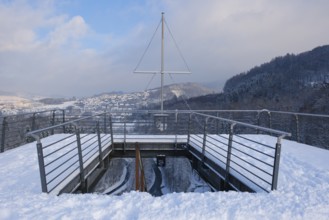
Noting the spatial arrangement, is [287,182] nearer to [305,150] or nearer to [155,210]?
[155,210]

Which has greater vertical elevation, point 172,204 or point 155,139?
point 172,204

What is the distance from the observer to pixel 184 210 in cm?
313

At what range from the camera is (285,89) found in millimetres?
53188

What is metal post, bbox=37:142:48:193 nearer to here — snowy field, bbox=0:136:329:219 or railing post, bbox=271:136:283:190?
snowy field, bbox=0:136:329:219

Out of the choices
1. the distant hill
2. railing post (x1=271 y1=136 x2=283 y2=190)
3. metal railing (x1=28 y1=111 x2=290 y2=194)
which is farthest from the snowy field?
the distant hill

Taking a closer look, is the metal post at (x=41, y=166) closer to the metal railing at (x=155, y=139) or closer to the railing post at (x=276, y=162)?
the metal railing at (x=155, y=139)

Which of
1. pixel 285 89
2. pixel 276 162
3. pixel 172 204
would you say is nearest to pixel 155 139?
pixel 276 162

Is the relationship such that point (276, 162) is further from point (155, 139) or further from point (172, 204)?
point (155, 139)

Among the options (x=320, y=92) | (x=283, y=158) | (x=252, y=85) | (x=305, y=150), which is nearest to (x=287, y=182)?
(x=283, y=158)

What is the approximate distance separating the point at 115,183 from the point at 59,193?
80.9 feet

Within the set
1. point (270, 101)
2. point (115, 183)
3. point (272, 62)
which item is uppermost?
point (272, 62)

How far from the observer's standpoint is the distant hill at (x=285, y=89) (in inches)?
1436

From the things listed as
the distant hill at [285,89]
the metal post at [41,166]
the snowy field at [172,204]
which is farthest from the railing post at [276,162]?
the distant hill at [285,89]

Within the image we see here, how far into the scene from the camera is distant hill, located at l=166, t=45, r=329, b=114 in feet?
120
